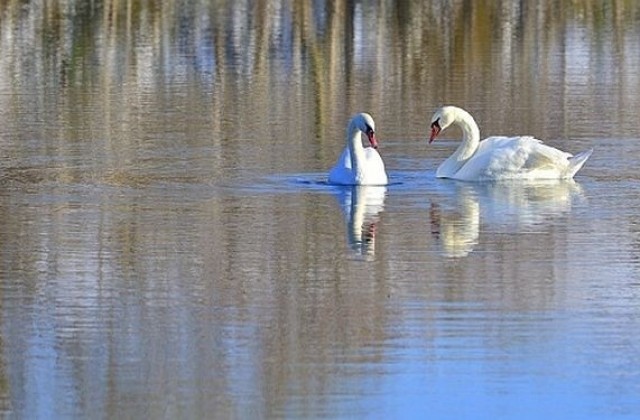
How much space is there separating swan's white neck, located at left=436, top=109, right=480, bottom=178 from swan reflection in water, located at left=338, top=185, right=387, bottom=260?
101 centimetres

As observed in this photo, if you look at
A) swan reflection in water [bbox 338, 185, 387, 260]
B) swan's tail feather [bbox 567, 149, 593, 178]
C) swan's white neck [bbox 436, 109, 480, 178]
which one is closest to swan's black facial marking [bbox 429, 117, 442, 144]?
swan's white neck [bbox 436, 109, 480, 178]

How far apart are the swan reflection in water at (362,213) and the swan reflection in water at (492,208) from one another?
0.43 meters

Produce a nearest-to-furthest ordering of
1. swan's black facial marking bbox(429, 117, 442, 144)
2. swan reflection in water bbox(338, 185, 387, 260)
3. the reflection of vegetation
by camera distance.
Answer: swan reflection in water bbox(338, 185, 387, 260) < swan's black facial marking bbox(429, 117, 442, 144) < the reflection of vegetation

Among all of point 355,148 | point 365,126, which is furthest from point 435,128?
point 355,148

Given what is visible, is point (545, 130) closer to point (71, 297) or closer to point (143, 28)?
point (71, 297)

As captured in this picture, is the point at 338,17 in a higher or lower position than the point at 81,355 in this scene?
higher

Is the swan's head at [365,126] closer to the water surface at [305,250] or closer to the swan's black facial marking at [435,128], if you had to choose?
the water surface at [305,250]

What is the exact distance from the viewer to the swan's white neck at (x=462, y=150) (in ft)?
55.9

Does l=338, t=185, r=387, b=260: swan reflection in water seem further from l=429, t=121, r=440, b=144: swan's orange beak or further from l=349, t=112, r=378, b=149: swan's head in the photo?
l=429, t=121, r=440, b=144: swan's orange beak

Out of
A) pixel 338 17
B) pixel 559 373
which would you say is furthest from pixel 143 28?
pixel 559 373

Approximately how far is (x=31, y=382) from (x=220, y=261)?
3.14 meters

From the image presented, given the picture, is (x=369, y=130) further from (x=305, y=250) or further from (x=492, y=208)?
(x=305, y=250)

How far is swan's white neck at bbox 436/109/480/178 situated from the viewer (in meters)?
17.0

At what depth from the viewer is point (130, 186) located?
52.4ft
